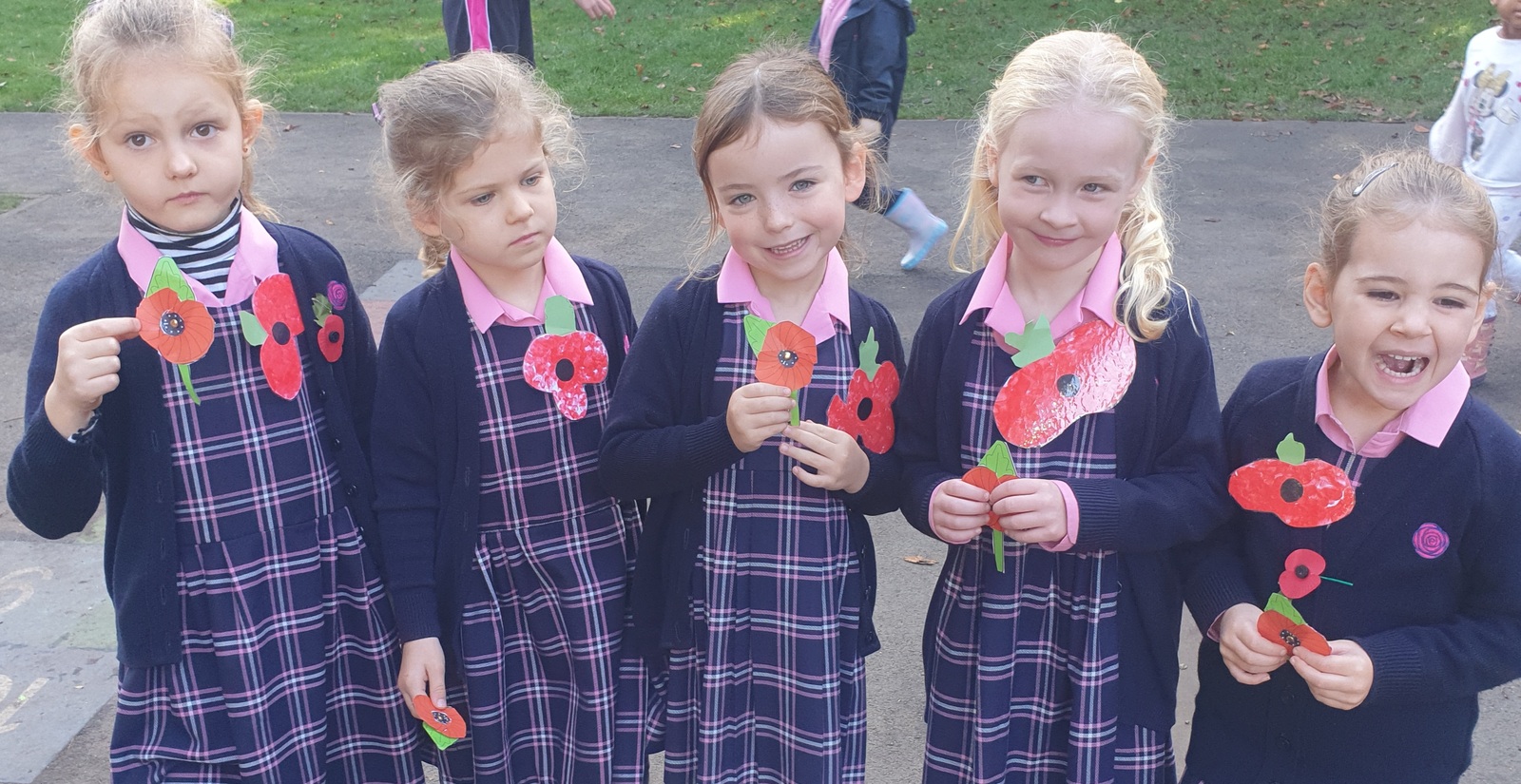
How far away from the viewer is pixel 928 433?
2.13 metres

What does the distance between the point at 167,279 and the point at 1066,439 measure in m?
1.43

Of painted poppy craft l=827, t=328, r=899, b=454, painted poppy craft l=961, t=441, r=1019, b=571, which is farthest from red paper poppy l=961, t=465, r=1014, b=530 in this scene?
painted poppy craft l=827, t=328, r=899, b=454

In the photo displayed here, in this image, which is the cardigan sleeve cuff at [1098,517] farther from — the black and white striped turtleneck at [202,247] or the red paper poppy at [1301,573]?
the black and white striped turtleneck at [202,247]

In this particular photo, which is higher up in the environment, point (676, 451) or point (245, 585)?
point (676, 451)

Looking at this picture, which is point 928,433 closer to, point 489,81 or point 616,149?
point 489,81

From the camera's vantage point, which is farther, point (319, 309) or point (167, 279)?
point (319, 309)

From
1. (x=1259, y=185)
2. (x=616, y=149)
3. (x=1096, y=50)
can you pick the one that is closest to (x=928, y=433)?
(x=1096, y=50)

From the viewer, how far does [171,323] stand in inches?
78.5

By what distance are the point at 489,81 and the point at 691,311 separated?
0.52 metres

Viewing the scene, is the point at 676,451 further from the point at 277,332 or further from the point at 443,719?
the point at 277,332

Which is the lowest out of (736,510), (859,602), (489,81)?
(859,602)

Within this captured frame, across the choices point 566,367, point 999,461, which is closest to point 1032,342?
point 999,461

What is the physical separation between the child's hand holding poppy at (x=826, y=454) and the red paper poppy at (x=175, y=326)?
37.0 inches

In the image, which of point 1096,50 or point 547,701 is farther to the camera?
point 547,701
